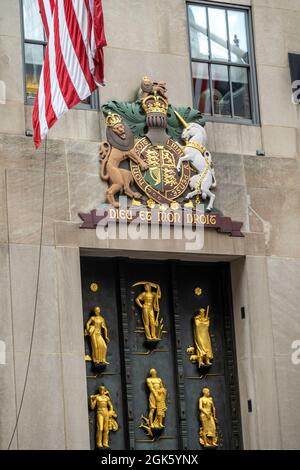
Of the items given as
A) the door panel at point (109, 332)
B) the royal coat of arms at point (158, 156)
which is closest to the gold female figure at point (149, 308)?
the door panel at point (109, 332)

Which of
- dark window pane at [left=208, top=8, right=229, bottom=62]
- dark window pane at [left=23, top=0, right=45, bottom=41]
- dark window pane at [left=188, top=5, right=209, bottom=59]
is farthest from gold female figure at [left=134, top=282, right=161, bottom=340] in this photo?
dark window pane at [left=23, top=0, right=45, bottom=41]

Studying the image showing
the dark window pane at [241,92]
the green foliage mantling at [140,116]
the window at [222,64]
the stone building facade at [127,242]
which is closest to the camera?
the stone building facade at [127,242]

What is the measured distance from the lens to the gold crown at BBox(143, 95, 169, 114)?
2916 cm

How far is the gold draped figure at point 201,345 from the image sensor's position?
2912 cm

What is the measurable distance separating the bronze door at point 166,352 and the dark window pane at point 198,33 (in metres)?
4.11

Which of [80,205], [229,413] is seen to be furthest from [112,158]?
[229,413]

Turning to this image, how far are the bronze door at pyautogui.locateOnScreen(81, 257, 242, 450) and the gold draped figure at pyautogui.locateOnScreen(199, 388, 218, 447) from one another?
0.12 metres

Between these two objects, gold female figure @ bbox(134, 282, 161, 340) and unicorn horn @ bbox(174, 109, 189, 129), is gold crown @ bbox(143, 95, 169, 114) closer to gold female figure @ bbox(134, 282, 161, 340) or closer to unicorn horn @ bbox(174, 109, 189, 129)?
unicorn horn @ bbox(174, 109, 189, 129)

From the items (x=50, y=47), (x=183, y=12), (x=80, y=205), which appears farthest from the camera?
(x=183, y=12)

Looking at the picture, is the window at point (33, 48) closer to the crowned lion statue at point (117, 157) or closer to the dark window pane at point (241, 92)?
the crowned lion statue at point (117, 157)

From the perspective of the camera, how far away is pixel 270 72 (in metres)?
30.7

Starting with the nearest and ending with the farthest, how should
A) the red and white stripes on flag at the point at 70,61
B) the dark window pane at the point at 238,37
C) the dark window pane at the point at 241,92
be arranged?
the red and white stripes on flag at the point at 70,61 → the dark window pane at the point at 241,92 → the dark window pane at the point at 238,37

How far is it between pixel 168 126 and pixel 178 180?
108 cm
